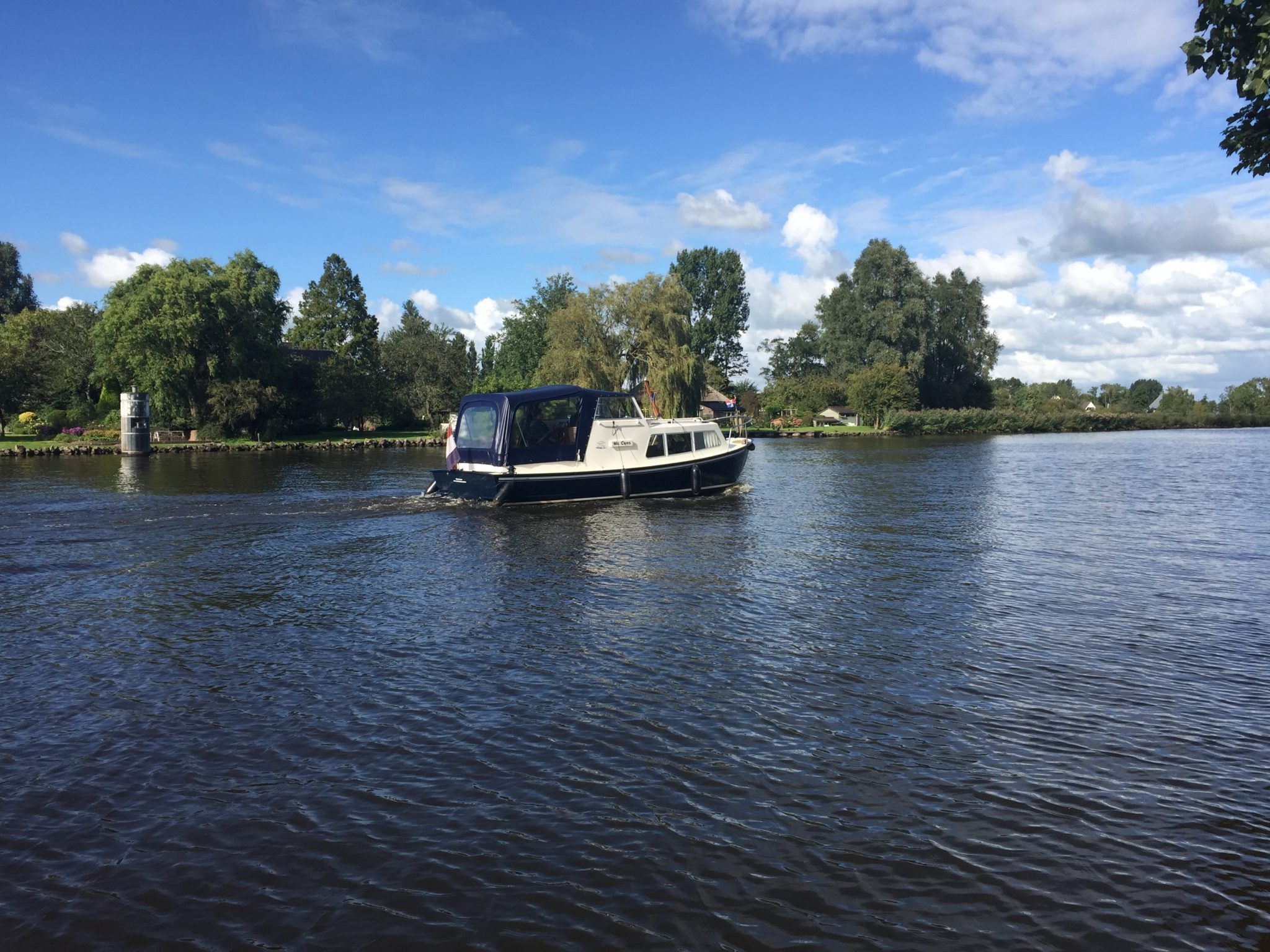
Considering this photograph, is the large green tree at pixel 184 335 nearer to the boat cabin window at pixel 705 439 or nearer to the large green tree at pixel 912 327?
the boat cabin window at pixel 705 439

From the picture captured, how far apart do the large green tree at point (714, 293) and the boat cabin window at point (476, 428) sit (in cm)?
9608

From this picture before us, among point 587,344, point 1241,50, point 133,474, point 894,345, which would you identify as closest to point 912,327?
point 894,345

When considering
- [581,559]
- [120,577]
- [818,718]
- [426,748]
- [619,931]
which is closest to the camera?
[619,931]

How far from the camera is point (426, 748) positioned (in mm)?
9055

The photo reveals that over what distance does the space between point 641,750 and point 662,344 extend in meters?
66.7

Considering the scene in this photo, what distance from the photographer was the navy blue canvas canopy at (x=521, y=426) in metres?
30.8

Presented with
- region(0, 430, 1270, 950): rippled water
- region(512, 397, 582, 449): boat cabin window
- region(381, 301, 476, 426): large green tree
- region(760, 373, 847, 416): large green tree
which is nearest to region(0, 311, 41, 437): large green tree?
region(381, 301, 476, 426): large green tree

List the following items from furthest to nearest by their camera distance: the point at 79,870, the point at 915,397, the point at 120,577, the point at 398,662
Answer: the point at 915,397 < the point at 120,577 < the point at 398,662 < the point at 79,870

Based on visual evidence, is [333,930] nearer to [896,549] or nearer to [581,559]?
[581,559]

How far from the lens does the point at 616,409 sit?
33375 mm

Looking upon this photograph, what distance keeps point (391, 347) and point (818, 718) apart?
104743 millimetres

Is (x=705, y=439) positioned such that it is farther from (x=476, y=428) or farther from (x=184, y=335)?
(x=184, y=335)

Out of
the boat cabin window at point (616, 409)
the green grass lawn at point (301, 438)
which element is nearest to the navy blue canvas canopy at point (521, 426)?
the boat cabin window at point (616, 409)

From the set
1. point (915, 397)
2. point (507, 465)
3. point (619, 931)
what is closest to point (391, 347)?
point (915, 397)
